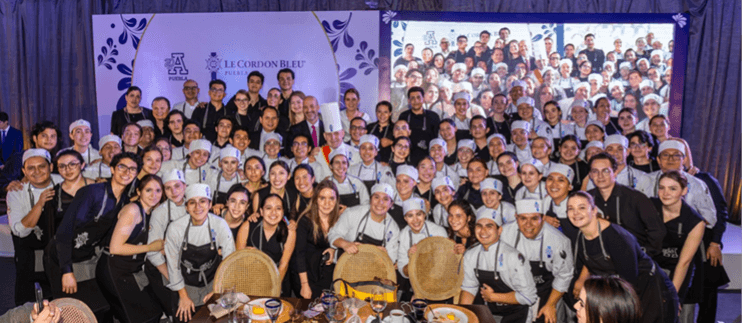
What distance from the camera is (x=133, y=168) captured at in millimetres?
4109

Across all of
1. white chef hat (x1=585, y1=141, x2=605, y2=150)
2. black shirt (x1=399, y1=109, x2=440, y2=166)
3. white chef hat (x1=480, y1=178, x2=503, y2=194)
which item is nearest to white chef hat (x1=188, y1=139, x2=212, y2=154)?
black shirt (x1=399, y1=109, x2=440, y2=166)

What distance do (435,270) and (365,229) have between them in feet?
2.72

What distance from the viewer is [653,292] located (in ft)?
11.0

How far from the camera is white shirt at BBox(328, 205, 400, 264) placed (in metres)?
4.26

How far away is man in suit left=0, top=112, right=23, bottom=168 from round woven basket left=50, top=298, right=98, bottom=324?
6.28 metres

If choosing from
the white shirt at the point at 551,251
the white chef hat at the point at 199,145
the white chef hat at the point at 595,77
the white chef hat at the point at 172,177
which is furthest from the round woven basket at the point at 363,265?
the white chef hat at the point at 595,77

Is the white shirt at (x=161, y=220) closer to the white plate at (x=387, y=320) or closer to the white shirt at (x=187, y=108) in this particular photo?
the white plate at (x=387, y=320)

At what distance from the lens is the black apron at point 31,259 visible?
14.5 feet

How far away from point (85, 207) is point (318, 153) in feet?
8.16

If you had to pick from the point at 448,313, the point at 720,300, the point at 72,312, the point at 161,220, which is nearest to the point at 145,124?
the point at 161,220

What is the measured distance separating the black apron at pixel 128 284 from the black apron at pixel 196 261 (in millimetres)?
369

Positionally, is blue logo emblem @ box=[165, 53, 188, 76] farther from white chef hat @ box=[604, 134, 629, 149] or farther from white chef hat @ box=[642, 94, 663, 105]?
white chef hat @ box=[642, 94, 663, 105]

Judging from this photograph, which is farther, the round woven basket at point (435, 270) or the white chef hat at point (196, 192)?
the white chef hat at point (196, 192)

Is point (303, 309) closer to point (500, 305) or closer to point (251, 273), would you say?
point (251, 273)
